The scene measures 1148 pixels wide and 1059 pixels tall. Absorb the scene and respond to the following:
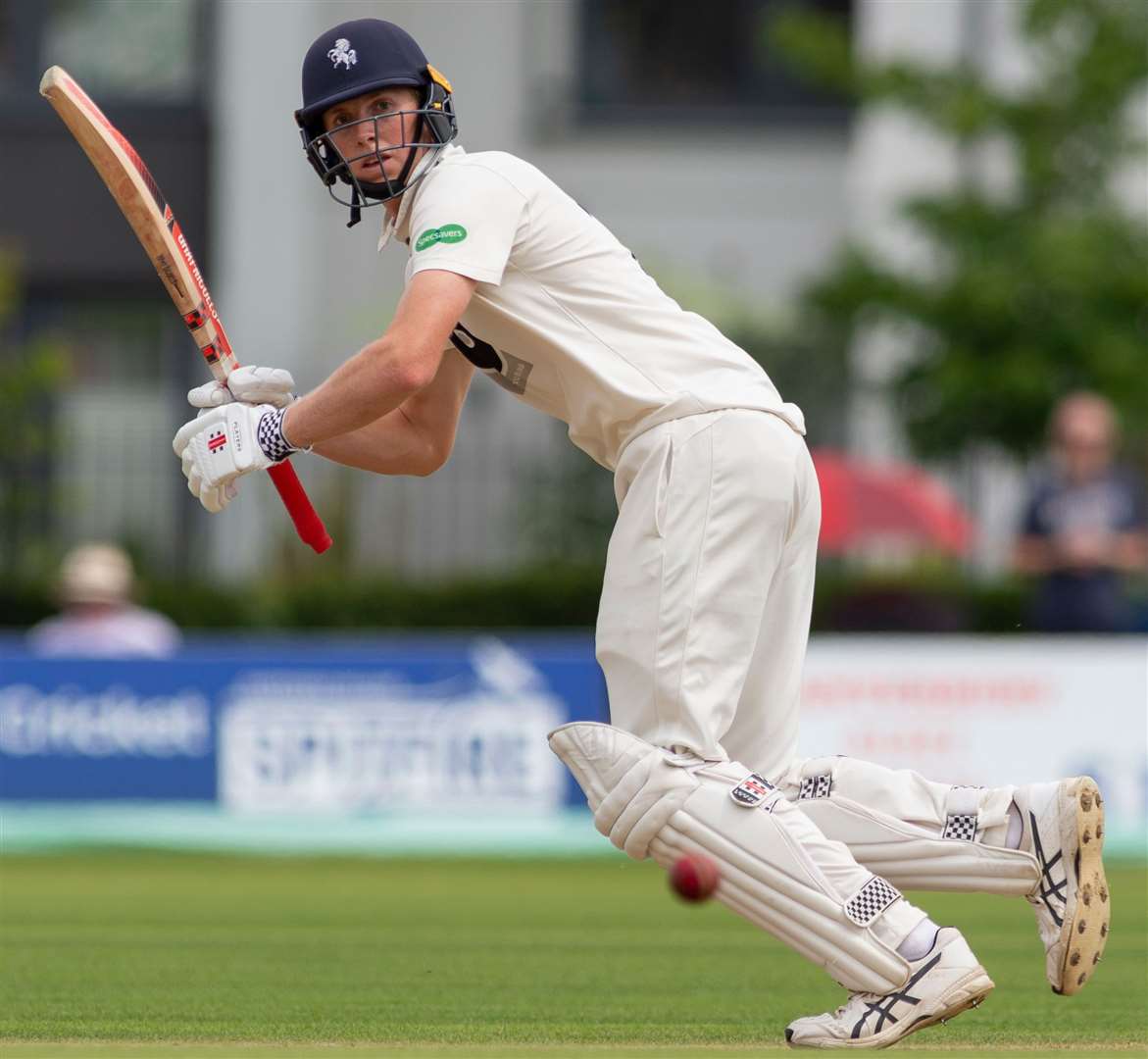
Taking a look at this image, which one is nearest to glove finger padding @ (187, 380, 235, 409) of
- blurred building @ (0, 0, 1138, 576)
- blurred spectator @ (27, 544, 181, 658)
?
blurred spectator @ (27, 544, 181, 658)

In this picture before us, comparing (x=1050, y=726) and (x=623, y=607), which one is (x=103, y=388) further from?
(x=623, y=607)

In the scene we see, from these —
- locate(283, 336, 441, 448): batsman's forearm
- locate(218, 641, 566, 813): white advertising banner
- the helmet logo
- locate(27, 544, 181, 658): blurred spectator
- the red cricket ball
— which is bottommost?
locate(218, 641, 566, 813): white advertising banner

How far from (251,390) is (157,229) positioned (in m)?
0.46

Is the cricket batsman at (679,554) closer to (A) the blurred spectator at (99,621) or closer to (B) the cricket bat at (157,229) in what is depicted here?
(B) the cricket bat at (157,229)

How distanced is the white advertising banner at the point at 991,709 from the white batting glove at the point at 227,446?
5.64 metres

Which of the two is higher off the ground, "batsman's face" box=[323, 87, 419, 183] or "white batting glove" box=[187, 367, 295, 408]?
"batsman's face" box=[323, 87, 419, 183]

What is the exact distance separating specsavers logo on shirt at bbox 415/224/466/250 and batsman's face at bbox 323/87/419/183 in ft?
0.89

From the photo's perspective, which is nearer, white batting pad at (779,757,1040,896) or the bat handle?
white batting pad at (779,757,1040,896)

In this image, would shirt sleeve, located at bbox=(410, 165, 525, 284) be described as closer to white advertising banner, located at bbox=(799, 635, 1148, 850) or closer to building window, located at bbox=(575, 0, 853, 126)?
white advertising banner, located at bbox=(799, 635, 1148, 850)

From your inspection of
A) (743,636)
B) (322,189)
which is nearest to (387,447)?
(743,636)

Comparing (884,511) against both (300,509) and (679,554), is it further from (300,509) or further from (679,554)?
(679,554)

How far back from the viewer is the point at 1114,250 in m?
13.2

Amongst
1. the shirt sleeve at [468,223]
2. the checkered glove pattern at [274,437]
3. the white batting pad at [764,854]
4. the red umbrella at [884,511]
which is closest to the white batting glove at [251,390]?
the checkered glove pattern at [274,437]

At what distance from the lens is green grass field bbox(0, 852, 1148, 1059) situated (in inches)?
161
